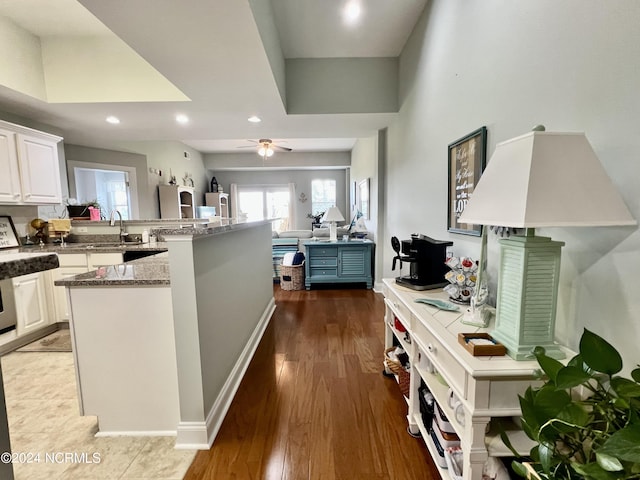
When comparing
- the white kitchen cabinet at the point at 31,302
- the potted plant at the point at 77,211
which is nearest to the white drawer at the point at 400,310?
the white kitchen cabinet at the point at 31,302

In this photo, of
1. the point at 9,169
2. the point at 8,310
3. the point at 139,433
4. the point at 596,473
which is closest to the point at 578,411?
the point at 596,473

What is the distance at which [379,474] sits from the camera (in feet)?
4.31

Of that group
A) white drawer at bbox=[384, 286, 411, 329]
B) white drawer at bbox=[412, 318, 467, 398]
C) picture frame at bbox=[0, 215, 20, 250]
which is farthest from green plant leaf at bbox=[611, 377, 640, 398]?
picture frame at bbox=[0, 215, 20, 250]

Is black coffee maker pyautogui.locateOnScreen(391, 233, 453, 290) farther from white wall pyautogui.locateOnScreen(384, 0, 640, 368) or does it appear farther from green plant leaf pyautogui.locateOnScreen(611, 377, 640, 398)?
green plant leaf pyautogui.locateOnScreen(611, 377, 640, 398)

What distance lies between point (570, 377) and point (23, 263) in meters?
1.23

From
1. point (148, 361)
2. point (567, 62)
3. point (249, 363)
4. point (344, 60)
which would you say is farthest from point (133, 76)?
point (567, 62)

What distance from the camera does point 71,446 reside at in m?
1.49

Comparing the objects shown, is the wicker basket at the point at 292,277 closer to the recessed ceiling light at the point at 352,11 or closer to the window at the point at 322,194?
the recessed ceiling light at the point at 352,11

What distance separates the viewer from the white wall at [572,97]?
0.80 metres

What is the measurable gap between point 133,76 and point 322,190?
19.2 feet

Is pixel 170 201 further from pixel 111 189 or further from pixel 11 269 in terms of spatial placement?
pixel 11 269

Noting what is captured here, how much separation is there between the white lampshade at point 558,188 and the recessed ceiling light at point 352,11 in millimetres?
2293

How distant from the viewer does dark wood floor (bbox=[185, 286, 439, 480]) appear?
4.43ft

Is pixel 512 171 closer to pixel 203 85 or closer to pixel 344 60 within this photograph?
pixel 203 85
